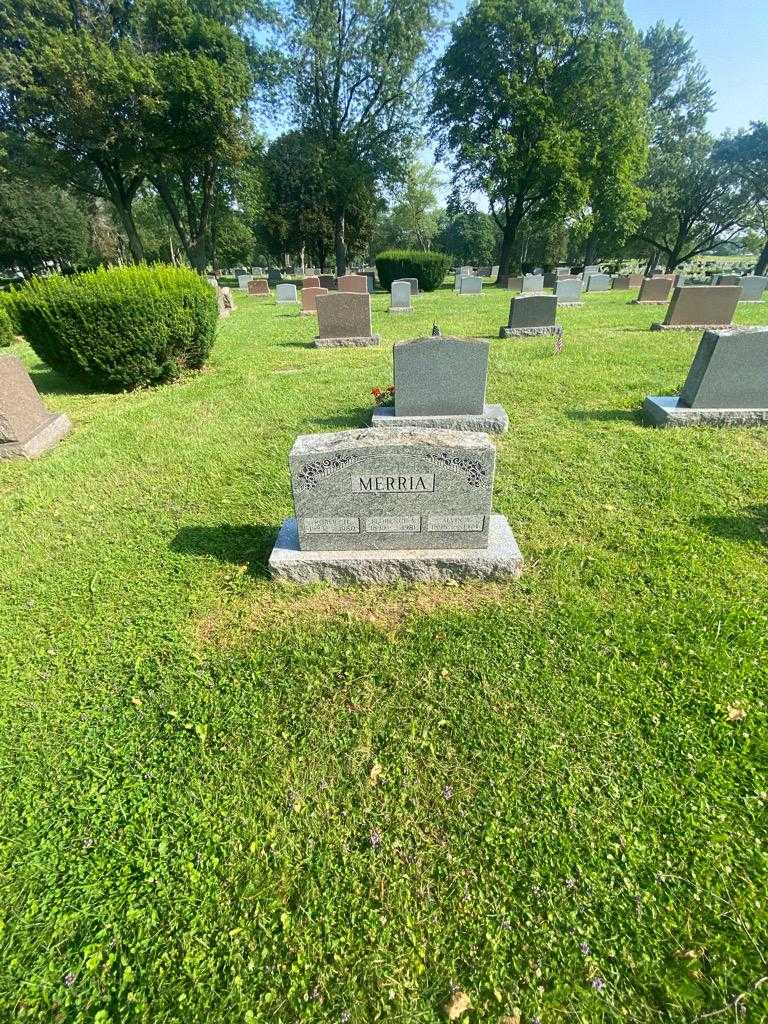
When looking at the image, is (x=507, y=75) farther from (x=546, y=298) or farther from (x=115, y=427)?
(x=115, y=427)

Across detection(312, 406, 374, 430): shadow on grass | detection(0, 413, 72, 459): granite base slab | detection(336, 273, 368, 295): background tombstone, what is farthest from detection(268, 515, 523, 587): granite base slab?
detection(336, 273, 368, 295): background tombstone

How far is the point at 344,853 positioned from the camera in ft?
6.06

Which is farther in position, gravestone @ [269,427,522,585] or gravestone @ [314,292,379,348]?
gravestone @ [314,292,379,348]

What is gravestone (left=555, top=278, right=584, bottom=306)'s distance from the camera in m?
17.6

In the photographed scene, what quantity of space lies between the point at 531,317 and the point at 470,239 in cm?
6092

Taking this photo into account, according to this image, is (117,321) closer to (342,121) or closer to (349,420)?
(349,420)

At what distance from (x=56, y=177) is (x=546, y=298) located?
88.2 feet

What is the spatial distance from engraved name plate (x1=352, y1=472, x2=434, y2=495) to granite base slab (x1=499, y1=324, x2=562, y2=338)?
933cm

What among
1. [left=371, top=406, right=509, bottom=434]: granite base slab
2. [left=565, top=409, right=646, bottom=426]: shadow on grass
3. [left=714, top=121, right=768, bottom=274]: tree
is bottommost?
[left=565, top=409, right=646, bottom=426]: shadow on grass

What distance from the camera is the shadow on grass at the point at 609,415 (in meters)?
6.01

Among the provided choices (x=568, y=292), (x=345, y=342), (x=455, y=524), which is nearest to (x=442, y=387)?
(x=455, y=524)

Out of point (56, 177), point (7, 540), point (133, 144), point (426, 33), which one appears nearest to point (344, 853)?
point (7, 540)

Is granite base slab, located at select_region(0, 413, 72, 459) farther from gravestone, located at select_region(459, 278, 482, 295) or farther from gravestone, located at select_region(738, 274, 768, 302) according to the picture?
gravestone, located at select_region(738, 274, 768, 302)

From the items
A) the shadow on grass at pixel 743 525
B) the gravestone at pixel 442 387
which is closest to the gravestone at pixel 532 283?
the gravestone at pixel 442 387
